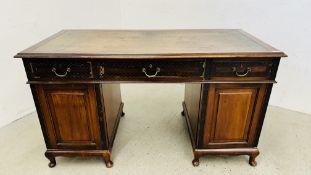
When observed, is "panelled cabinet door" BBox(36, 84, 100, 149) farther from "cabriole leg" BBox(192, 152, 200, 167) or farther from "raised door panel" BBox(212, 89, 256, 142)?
"raised door panel" BBox(212, 89, 256, 142)

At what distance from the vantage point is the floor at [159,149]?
1559 millimetres

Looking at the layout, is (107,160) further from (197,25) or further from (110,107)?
(197,25)

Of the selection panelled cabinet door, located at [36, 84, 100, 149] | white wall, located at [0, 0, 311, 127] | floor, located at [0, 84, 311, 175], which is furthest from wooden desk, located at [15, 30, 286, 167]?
white wall, located at [0, 0, 311, 127]

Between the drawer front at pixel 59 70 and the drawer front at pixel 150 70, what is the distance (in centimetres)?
8

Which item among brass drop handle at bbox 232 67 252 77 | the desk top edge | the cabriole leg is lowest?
the cabriole leg

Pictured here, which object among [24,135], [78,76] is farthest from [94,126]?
[24,135]

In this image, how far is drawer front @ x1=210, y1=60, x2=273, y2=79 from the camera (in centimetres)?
125

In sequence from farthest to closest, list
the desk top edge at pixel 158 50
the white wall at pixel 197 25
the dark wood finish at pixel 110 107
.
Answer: the white wall at pixel 197 25 → the dark wood finish at pixel 110 107 → the desk top edge at pixel 158 50

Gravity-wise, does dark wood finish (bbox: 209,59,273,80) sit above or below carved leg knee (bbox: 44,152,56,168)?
above

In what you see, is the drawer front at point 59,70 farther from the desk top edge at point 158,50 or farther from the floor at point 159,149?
the floor at point 159,149

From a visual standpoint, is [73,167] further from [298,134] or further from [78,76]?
[298,134]

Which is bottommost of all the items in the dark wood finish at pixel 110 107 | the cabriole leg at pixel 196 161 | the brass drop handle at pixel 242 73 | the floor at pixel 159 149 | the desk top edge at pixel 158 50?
the floor at pixel 159 149

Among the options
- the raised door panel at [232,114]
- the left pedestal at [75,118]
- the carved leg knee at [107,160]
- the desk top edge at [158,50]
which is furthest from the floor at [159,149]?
the desk top edge at [158,50]

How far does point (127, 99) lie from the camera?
8.28 ft
